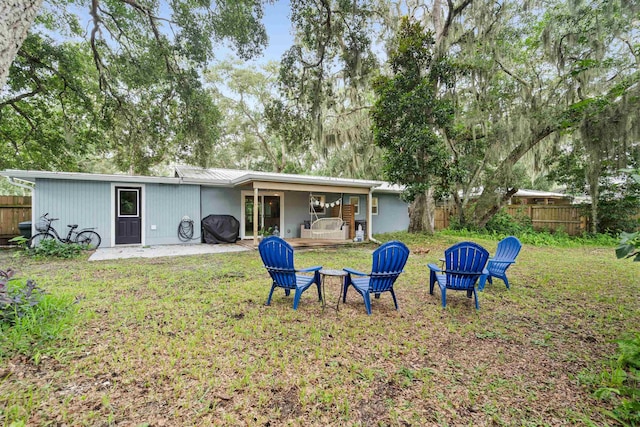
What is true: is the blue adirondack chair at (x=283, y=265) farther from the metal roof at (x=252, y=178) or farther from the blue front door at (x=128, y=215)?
the blue front door at (x=128, y=215)

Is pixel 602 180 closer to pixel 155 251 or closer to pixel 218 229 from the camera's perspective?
pixel 218 229

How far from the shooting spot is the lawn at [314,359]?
5.77 feet

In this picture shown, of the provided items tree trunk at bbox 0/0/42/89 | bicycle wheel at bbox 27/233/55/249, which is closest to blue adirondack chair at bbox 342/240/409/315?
tree trunk at bbox 0/0/42/89

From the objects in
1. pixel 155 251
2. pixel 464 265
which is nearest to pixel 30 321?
pixel 464 265

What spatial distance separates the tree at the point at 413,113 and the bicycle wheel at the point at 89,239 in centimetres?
871

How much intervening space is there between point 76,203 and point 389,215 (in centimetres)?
1117

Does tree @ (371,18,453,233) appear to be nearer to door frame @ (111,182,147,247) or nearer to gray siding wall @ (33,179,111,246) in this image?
door frame @ (111,182,147,247)

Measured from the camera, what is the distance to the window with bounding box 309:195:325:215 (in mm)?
10725

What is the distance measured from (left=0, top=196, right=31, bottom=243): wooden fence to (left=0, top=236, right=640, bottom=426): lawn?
22.0 ft

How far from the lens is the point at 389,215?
42.2ft

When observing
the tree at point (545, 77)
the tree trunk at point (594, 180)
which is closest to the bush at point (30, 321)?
the tree at point (545, 77)

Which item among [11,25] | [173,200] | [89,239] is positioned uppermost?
[11,25]

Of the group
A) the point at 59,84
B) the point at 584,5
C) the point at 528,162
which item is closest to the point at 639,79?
the point at 584,5

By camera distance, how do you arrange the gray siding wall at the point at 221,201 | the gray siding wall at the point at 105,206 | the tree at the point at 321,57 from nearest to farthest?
the tree at the point at 321,57, the gray siding wall at the point at 105,206, the gray siding wall at the point at 221,201
